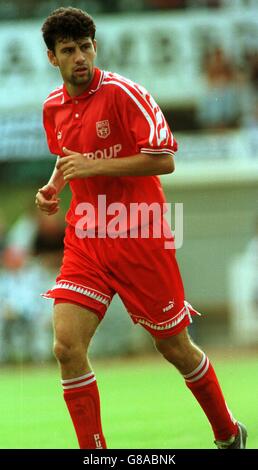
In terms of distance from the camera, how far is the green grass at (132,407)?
6211 mm

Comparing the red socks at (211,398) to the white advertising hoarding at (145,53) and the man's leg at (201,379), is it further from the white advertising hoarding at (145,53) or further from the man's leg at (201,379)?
the white advertising hoarding at (145,53)

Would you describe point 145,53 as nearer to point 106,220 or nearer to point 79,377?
point 106,220

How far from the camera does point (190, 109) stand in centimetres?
1714

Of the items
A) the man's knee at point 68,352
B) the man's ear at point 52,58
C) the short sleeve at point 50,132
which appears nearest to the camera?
the man's knee at point 68,352

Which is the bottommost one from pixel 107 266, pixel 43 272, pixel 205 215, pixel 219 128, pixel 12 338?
pixel 107 266

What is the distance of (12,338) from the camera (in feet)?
46.7

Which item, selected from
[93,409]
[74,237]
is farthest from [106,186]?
[93,409]

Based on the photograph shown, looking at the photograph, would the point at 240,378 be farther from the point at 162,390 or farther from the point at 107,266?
the point at 107,266

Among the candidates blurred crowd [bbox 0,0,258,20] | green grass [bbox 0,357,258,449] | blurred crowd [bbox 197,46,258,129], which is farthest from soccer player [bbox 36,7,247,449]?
blurred crowd [bbox 0,0,258,20]

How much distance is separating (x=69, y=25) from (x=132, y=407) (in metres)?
3.79

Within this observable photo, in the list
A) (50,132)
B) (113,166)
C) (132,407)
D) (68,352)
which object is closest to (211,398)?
(68,352)

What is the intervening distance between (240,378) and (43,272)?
487cm

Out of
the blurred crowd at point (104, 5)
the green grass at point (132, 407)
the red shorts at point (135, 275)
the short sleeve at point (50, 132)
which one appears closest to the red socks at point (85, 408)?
the red shorts at point (135, 275)

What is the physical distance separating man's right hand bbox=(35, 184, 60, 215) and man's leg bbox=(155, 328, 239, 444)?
2.68 ft
